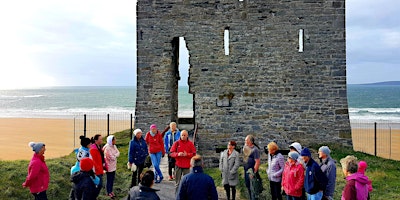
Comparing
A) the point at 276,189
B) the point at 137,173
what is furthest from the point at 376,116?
the point at 137,173

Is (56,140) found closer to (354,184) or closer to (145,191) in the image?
(145,191)

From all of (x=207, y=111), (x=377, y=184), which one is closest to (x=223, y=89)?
(x=207, y=111)

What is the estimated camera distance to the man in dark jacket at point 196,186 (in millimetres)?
5551

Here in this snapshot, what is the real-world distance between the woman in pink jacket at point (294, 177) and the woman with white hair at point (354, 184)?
4.22ft

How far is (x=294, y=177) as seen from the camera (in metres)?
6.80

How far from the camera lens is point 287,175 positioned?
694 cm

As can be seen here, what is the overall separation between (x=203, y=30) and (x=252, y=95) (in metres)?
2.82

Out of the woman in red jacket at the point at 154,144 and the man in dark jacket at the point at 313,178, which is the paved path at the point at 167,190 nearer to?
the woman in red jacket at the point at 154,144

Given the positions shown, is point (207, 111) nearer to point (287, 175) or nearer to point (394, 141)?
point (287, 175)

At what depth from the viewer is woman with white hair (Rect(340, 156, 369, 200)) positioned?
17.8ft

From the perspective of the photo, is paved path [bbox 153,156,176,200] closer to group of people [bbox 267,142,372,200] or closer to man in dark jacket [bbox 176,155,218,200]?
group of people [bbox 267,142,372,200]

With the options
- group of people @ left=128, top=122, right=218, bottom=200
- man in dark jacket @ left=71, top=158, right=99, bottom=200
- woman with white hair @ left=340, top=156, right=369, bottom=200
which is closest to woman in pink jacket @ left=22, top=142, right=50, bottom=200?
man in dark jacket @ left=71, top=158, right=99, bottom=200

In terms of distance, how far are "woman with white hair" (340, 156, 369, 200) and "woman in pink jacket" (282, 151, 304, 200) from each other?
1.28 meters

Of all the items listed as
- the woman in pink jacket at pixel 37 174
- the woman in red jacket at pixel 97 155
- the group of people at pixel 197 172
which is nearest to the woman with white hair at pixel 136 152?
the group of people at pixel 197 172
